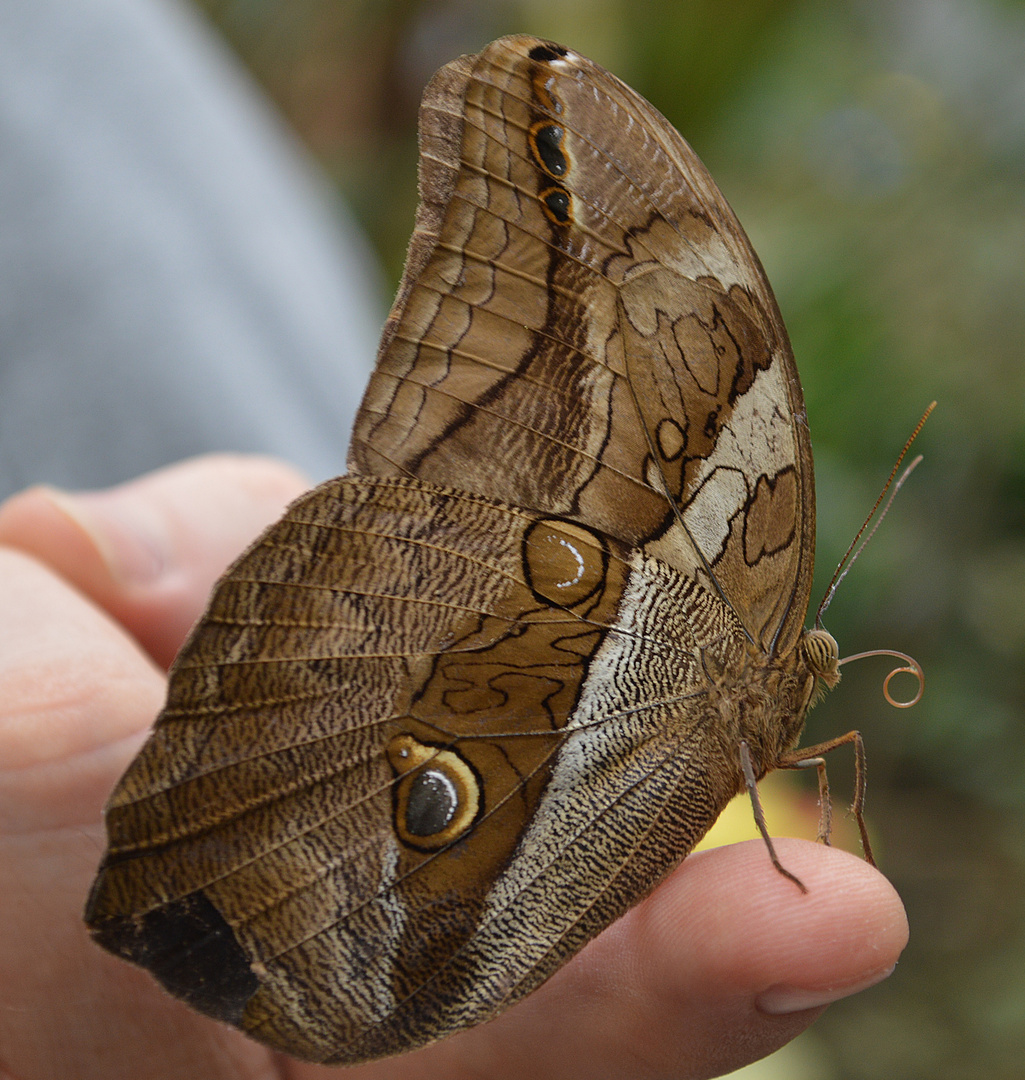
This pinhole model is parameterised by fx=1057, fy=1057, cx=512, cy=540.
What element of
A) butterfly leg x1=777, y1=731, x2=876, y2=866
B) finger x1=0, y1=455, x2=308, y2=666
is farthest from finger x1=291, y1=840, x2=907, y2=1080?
finger x1=0, y1=455, x2=308, y2=666

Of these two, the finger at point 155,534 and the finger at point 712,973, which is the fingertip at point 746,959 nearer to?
the finger at point 712,973

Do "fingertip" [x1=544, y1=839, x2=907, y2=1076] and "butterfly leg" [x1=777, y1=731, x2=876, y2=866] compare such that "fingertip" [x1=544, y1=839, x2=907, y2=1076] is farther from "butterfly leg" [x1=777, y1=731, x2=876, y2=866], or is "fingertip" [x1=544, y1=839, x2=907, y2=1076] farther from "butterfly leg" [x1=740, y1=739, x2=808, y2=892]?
"butterfly leg" [x1=777, y1=731, x2=876, y2=866]

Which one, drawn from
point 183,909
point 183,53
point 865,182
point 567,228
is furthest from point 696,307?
point 865,182

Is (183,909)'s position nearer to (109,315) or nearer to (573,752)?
(573,752)

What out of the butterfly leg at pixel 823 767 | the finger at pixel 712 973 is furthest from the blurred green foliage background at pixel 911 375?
the finger at pixel 712 973

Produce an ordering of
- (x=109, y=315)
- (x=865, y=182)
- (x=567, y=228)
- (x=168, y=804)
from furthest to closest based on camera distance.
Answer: (x=865, y=182)
(x=109, y=315)
(x=567, y=228)
(x=168, y=804)

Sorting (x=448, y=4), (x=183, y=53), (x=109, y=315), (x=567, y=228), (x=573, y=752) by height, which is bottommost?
(x=573, y=752)

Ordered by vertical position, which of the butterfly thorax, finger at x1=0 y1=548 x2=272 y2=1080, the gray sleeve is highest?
the gray sleeve
